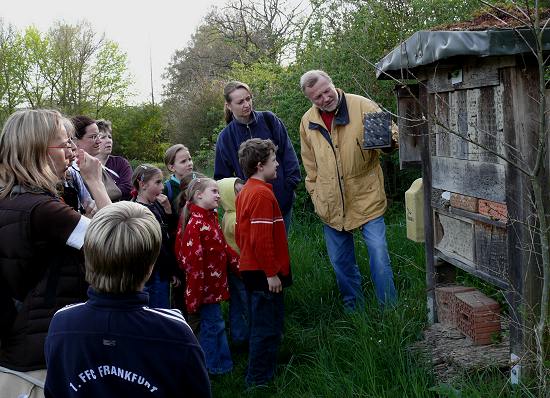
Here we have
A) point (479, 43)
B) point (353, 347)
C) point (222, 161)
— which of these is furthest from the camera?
point (222, 161)

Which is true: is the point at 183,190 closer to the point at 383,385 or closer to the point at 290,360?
the point at 290,360

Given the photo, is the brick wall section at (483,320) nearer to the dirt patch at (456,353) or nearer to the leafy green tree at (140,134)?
the dirt patch at (456,353)

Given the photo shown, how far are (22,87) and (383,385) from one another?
36892mm

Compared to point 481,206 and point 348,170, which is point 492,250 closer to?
point 481,206

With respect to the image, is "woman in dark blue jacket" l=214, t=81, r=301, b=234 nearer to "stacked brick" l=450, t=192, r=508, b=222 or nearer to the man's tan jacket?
the man's tan jacket

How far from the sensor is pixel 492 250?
364 centimetres

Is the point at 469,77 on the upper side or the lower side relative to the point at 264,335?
upper

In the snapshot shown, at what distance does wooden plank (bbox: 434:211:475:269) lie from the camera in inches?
155

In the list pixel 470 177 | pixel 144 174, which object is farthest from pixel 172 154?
pixel 470 177

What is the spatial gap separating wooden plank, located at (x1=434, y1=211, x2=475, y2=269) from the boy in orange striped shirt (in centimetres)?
107

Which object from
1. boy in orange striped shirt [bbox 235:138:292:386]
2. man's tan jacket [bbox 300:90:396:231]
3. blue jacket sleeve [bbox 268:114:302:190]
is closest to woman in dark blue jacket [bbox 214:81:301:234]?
blue jacket sleeve [bbox 268:114:302:190]

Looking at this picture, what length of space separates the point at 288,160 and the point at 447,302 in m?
2.00

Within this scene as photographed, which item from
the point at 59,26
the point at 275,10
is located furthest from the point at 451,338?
the point at 59,26

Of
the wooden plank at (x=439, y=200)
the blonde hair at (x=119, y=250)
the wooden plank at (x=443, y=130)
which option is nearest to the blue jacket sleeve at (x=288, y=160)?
the wooden plank at (x=439, y=200)
